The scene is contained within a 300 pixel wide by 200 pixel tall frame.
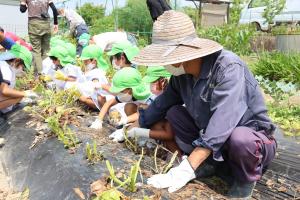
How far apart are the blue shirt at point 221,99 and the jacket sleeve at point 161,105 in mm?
116

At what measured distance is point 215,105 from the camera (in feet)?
6.22

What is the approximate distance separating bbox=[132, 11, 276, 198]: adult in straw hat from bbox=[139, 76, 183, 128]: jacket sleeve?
21 cm

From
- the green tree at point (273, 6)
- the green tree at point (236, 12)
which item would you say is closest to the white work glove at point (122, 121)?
the green tree at point (273, 6)

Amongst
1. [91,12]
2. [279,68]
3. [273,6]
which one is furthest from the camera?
[91,12]

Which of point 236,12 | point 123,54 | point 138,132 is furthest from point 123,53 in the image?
point 236,12

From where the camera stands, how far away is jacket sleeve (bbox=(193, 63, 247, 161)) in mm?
1841

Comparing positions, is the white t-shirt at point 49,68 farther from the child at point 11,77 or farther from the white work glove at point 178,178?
the white work glove at point 178,178

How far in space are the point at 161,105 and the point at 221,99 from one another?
653 millimetres

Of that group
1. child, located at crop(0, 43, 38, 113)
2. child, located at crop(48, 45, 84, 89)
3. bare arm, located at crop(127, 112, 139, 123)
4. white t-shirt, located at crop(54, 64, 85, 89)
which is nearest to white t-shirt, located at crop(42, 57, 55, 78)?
child, located at crop(48, 45, 84, 89)

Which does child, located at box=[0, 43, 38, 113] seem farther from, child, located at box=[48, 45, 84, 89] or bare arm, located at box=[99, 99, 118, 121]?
bare arm, located at box=[99, 99, 118, 121]

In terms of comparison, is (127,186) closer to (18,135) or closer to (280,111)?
(18,135)

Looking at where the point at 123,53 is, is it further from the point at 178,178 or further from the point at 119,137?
the point at 178,178

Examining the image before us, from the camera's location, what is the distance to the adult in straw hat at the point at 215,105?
1855 millimetres

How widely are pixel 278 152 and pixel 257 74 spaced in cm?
379
